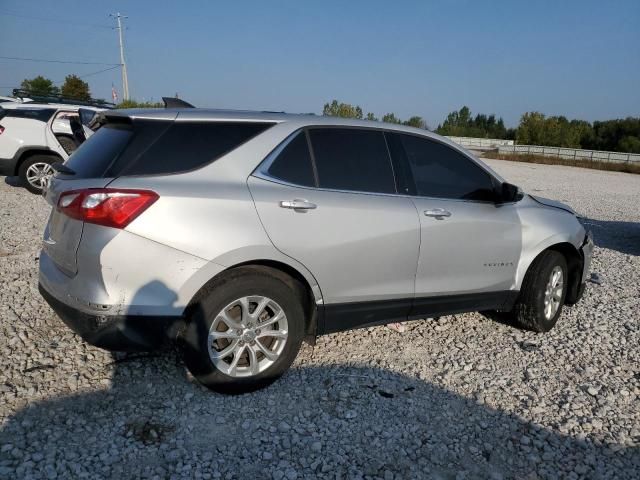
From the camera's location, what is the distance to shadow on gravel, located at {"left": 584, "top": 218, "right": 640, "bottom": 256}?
833 centimetres

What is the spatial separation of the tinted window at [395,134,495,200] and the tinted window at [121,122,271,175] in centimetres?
124

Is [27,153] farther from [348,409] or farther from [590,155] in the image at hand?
[590,155]

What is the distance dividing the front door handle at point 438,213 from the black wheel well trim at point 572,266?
1.35 metres

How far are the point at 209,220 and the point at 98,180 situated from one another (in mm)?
635

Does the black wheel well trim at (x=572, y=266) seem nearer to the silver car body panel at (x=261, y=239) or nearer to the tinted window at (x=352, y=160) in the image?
the silver car body panel at (x=261, y=239)

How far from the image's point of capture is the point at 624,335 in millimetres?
4582

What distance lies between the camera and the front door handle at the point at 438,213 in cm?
364

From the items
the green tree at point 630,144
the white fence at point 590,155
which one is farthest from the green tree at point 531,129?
the white fence at point 590,155

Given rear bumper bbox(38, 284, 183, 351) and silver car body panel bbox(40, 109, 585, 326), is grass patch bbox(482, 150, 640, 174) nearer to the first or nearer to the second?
silver car body panel bbox(40, 109, 585, 326)

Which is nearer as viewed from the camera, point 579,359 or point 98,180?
point 98,180

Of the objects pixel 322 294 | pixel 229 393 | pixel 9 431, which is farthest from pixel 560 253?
pixel 9 431

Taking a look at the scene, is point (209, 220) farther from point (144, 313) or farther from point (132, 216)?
point (144, 313)

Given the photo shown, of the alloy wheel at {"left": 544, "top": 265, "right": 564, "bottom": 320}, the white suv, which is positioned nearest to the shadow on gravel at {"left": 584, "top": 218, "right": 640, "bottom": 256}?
the alloy wheel at {"left": 544, "top": 265, "right": 564, "bottom": 320}

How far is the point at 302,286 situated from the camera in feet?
10.8
